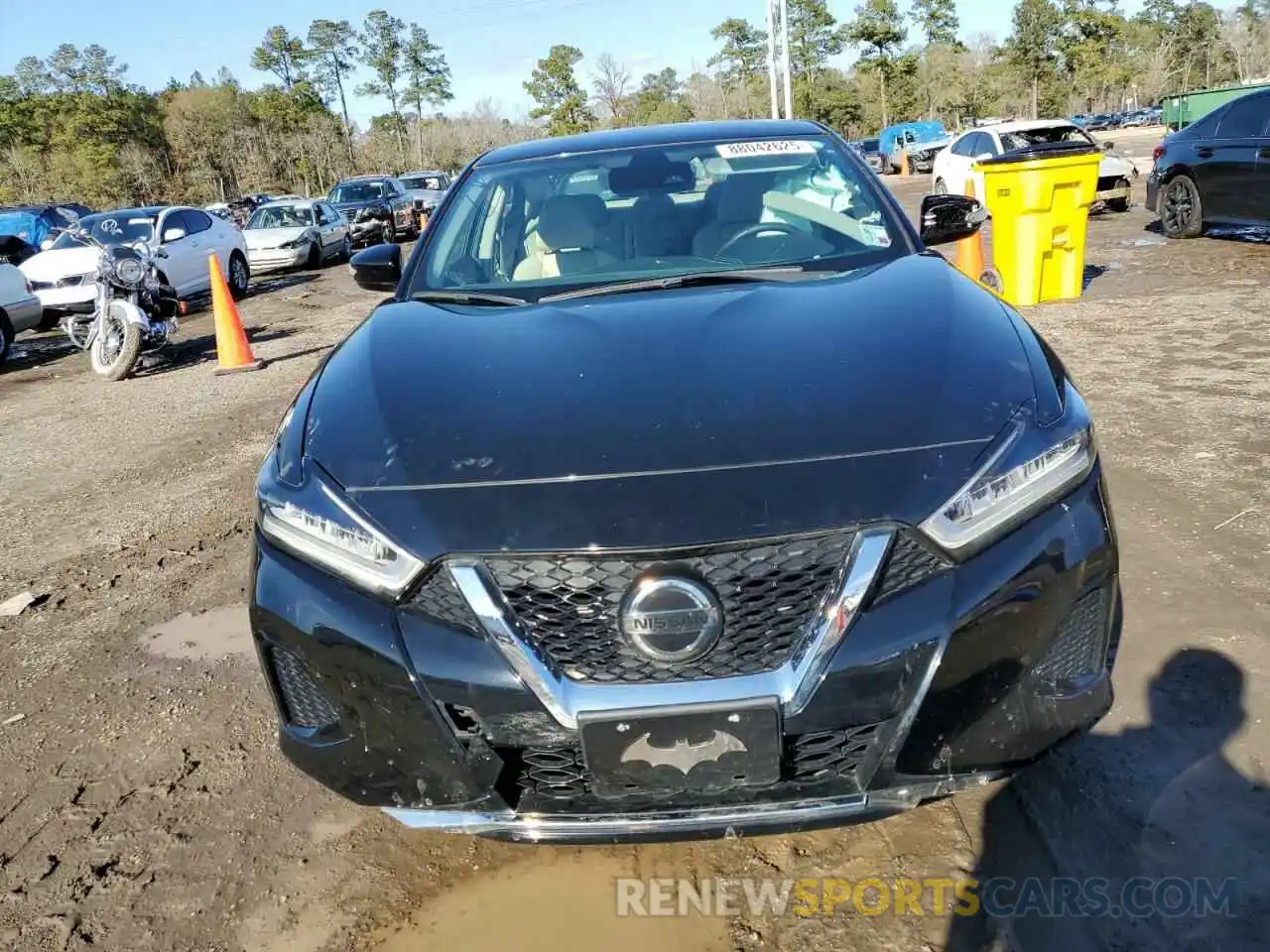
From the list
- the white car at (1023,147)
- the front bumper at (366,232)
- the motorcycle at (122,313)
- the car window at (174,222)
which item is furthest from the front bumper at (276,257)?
the white car at (1023,147)

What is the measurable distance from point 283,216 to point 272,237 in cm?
102

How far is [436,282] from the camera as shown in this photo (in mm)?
3197

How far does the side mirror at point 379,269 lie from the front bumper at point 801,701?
1.93 m

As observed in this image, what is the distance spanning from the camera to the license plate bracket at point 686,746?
176 centimetres

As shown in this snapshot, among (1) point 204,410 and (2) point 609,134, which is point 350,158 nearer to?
(1) point 204,410

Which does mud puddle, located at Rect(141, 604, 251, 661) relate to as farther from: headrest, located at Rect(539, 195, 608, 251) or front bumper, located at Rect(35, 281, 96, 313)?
front bumper, located at Rect(35, 281, 96, 313)

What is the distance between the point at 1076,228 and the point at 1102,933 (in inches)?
310

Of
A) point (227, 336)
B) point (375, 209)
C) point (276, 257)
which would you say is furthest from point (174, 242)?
point (375, 209)

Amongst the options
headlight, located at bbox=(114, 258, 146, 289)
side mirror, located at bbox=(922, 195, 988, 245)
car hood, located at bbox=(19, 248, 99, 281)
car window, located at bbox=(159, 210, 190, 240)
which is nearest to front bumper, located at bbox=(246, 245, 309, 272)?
car window, located at bbox=(159, 210, 190, 240)

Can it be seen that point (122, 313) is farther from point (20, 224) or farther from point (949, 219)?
point (20, 224)

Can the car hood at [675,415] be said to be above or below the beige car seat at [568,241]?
below

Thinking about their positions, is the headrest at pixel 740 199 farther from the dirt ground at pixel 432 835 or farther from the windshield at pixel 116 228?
the windshield at pixel 116 228

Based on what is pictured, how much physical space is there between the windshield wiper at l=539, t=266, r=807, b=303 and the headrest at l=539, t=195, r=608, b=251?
1.44ft

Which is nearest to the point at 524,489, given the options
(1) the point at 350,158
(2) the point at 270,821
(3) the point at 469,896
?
(3) the point at 469,896
